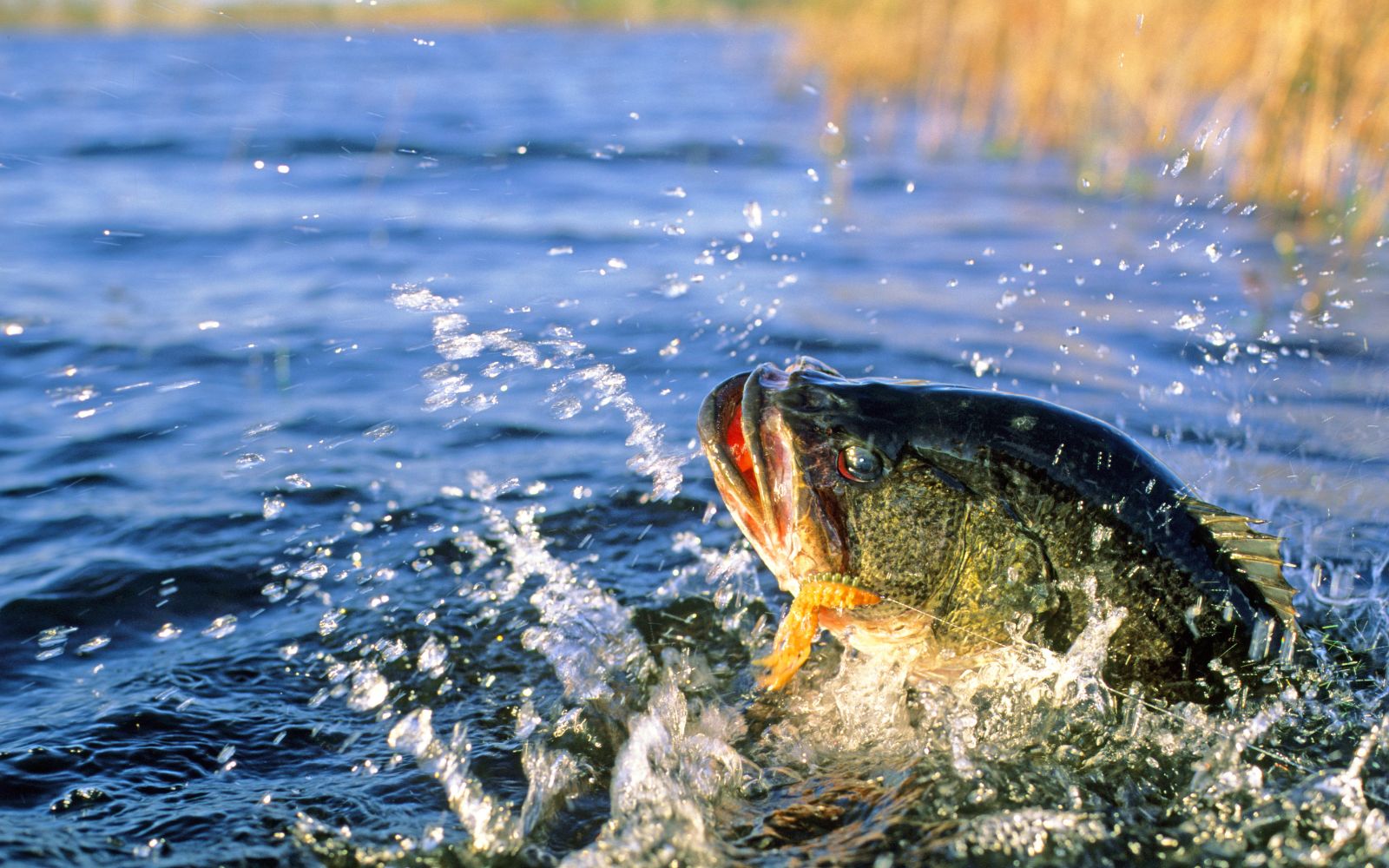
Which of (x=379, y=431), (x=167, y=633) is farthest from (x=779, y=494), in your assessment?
(x=379, y=431)

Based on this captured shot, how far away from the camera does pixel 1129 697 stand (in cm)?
290

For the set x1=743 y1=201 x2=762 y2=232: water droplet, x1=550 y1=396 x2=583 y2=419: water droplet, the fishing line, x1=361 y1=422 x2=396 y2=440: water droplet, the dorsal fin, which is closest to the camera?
the dorsal fin

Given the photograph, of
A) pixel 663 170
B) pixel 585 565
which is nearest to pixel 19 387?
pixel 585 565

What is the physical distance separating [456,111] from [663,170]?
492cm

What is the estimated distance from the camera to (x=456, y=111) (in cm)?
1547

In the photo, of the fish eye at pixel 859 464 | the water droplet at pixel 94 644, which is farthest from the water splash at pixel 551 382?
the fish eye at pixel 859 464

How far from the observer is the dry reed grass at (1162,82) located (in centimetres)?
854

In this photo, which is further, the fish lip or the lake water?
the lake water

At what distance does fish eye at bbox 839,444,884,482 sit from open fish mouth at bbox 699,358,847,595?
0.09 meters

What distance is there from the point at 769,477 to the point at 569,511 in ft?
6.41

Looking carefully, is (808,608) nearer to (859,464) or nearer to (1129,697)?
(859,464)

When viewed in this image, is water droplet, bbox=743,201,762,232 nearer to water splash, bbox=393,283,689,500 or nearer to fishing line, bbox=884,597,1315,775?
water splash, bbox=393,283,689,500

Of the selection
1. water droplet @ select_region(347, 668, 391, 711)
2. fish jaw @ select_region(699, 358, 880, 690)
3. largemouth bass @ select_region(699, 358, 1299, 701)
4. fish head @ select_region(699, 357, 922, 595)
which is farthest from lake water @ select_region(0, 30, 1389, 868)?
fish head @ select_region(699, 357, 922, 595)

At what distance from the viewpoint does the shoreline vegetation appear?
8477mm
